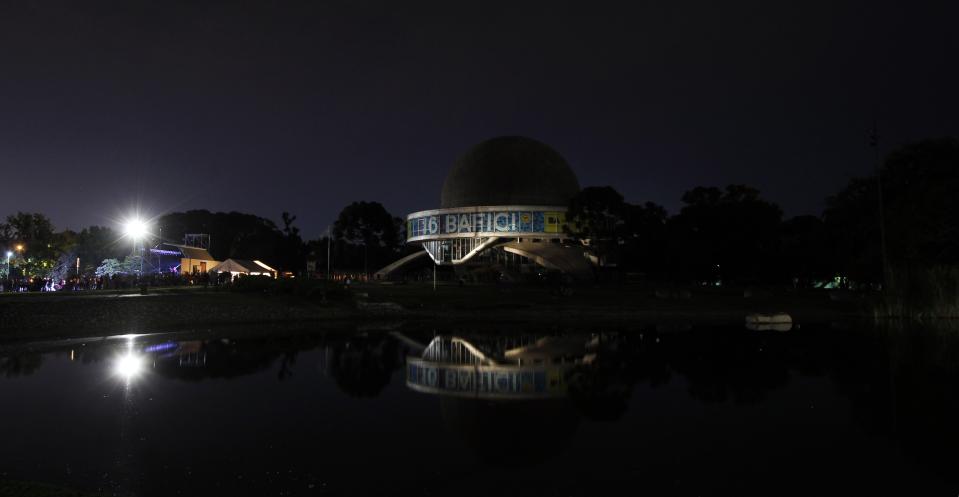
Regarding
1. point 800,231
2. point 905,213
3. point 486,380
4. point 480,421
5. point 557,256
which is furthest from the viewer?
point 557,256

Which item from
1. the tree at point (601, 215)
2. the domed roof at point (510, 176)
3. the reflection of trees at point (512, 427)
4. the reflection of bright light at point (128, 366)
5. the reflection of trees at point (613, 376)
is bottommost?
the reflection of trees at point (512, 427)

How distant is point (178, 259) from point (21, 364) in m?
46.2

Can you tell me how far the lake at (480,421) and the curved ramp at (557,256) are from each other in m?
51.8

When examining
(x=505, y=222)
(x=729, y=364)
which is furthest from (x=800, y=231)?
(x=729, y=364)

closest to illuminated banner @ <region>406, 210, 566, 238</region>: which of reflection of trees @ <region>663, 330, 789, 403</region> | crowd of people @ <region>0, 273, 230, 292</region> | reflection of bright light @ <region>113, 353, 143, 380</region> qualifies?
crowd of people @ <region>0, 273, 230, 292</region>

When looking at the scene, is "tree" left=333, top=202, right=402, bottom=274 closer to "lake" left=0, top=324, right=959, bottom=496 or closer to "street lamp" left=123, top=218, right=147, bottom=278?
"street lamp" left=123, top=218, right=147, bottom=278

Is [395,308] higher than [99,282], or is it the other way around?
[99,282]

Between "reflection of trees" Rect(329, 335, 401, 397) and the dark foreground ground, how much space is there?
9.53 metres

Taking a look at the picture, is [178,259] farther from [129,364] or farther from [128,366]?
[128,366]

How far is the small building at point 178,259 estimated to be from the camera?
5791 centimetres

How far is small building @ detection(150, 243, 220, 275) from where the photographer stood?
2280 inches

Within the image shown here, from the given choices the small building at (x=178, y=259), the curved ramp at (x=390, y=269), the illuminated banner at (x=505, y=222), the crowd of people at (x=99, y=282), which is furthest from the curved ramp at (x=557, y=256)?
the crowd of people at (x=99, y=282)

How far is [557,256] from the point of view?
75500 millimetres

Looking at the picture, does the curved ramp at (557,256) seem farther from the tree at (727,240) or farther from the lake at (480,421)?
the lake at (480,421)
